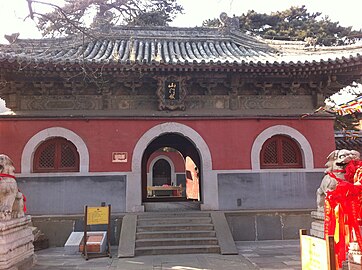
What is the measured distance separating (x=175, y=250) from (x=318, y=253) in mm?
4124

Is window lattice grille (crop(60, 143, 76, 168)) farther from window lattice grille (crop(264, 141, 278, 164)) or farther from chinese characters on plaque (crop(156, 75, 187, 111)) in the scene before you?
window lattice grille (crop(264, 141, 278, 164))

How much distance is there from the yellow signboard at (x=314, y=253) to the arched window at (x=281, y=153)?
218 inches

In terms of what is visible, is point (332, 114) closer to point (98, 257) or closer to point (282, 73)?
point (282, 73)

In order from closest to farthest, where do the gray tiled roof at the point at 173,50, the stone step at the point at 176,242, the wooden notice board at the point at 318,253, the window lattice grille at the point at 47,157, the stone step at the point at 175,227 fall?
1. the wooden notice board at the point at 318,253
2. the stone step at the point at 176,242
3. the stone step at the point at 175,227
4. the gray tiled roof at the point at 173,50
5. the window lattice grille at the point at 47,157

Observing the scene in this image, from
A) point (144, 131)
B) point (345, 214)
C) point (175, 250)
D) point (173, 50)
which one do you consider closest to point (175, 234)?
point (175, 250)

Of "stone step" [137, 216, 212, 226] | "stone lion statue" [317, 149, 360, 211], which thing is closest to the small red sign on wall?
"stone step" [137, 216, 212, 226]

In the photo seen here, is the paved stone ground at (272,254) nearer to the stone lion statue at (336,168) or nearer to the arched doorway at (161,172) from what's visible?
the stone lion statue at (336,168)

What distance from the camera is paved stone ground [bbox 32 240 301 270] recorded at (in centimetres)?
588

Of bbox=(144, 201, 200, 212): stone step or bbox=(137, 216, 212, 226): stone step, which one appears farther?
bbox=(144, 201, 200, 212): stone step

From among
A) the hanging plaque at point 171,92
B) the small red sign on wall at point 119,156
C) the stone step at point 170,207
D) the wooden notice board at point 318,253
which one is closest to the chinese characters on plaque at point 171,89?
the hanging plaque at point 171,92

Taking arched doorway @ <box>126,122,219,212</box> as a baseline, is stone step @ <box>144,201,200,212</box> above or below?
below

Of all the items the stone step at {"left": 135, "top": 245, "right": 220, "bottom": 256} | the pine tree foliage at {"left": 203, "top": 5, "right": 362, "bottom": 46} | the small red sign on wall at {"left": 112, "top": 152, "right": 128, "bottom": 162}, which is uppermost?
the pine tree foliage at {"left": 203, "top": 5, "right": 362, "bottom": 46}

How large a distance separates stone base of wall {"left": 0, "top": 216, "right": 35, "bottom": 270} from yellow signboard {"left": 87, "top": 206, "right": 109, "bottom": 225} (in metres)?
1.18

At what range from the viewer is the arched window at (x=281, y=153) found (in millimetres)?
9023
